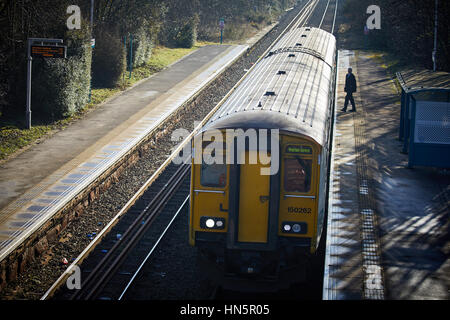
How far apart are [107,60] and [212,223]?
17.7m

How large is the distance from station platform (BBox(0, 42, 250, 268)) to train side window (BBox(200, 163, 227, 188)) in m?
4.21

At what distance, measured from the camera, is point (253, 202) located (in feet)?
29.6

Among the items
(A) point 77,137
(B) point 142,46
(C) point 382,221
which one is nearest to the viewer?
(C) point 382,221

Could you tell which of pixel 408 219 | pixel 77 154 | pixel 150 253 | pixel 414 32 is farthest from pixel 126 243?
pixel 414 32

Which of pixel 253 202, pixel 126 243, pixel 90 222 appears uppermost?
pixel 253 202

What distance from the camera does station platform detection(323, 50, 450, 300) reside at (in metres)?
9.27

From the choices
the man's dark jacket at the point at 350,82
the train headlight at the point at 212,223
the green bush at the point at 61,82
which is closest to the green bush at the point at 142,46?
the green bush at the point at 61,82

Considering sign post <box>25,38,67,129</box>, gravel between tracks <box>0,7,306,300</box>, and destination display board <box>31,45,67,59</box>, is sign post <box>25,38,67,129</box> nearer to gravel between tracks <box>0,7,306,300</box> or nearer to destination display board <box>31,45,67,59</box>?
destination display board <box>31,45,67,59</box>

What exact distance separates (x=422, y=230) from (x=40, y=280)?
26.3 ft

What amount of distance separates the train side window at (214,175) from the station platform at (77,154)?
13.8ft

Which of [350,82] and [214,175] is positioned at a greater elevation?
[350,82]

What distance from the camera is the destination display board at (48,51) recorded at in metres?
18.0

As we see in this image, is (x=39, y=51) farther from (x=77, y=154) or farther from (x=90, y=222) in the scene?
(x=90, y=222)

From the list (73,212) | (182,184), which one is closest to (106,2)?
(182,184)
